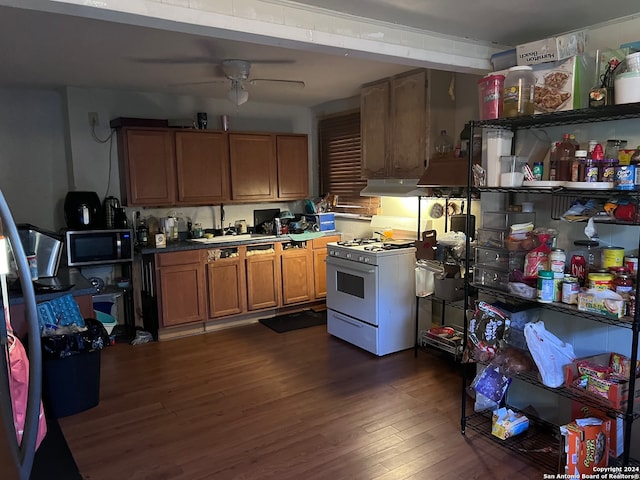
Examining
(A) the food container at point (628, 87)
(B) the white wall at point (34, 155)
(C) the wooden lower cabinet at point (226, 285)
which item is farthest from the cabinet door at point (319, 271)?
(A) the food container at point (628, 87)

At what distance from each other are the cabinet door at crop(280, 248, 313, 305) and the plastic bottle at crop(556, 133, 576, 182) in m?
3.14

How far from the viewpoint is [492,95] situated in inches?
102

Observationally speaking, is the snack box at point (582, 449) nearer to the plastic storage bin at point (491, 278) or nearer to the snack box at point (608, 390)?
the snack box at point (608, 390)

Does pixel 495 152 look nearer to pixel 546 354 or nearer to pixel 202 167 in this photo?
pixel 546 354

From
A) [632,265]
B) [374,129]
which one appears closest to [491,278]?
[632,265]

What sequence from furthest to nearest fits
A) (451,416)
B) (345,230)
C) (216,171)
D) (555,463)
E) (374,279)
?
1. (345,230)
2. (216,171)
3. (374,279)
4. (451,416)
5. (555,463)

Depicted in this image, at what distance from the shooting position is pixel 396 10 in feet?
7.68

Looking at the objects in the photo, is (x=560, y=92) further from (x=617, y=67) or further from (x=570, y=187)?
(x=570, y=187)

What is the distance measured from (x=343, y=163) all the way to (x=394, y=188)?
1.39 metres

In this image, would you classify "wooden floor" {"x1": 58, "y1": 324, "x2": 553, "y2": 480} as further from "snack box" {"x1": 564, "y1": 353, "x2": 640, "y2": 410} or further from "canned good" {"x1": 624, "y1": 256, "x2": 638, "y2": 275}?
"canned good" {"x1": 624, "y1": 256, "x2": 638, "y2": 275}

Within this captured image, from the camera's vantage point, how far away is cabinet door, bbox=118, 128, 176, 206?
14.5 ft

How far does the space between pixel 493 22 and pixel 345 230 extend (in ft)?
10.3

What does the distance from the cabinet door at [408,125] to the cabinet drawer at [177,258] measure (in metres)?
2.01

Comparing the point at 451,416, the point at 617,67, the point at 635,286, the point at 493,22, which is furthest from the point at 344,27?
the point at 451,416
